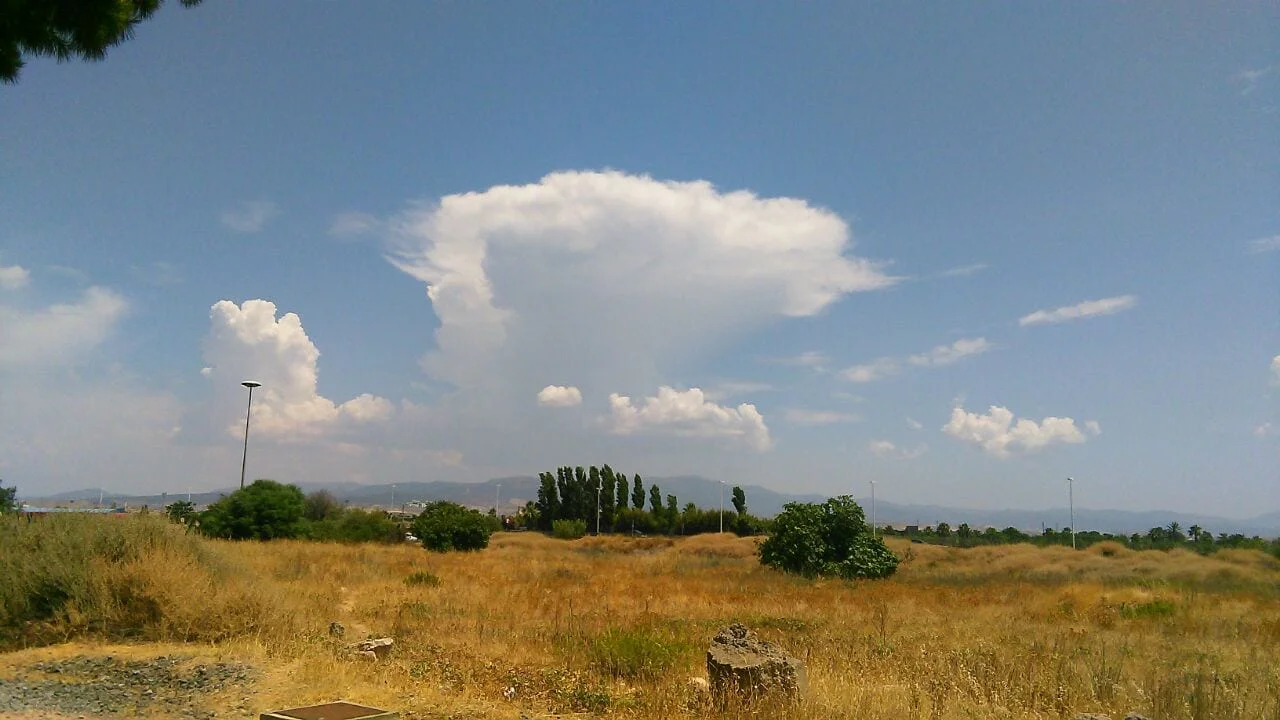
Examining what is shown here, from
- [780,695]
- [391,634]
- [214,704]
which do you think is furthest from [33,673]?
[780,695]

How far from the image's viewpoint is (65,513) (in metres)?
13.8

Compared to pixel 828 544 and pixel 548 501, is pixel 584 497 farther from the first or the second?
pixel 828 544

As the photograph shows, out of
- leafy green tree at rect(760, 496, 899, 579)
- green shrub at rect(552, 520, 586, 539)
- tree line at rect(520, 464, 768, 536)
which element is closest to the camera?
leafy green tree at rect(760, 496, 899, 579)

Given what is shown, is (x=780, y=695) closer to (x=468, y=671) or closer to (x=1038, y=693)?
(x=1038, y=693)

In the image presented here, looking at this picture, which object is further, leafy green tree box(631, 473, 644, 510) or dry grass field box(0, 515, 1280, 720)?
leafy green tree box(631, 473, 644, 510)

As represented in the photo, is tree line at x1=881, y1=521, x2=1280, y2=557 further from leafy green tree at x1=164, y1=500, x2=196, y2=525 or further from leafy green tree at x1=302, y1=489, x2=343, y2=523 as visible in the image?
leafy green tree at x1=164, y1=500, x2=196, y2=525

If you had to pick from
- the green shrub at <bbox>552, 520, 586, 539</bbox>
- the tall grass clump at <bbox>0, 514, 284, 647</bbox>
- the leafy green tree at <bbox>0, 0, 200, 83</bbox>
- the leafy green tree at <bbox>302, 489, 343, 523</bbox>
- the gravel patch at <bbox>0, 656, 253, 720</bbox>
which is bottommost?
the green shrub at <bbox>552, 520, 586, 539</bbox>

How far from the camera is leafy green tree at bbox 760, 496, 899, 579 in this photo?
30250mm

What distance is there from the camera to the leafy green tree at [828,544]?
30250mm

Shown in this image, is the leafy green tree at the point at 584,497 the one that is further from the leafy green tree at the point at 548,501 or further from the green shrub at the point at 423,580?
the green shrub at the point at 423,580

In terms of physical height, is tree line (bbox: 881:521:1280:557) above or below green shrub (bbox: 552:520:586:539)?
above

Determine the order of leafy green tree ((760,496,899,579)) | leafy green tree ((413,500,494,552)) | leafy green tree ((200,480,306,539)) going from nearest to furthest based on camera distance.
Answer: leafy green tree ((760,496,899,579))
leafy green tree ((200,480,306,539))
leafy green tree ((413,500,494,552))

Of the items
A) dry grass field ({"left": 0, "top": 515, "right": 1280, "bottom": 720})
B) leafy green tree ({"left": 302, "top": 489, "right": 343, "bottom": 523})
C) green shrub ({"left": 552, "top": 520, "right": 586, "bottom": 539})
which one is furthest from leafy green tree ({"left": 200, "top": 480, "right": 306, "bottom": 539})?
green shrub ({"left": 552, "top": 520, "right": 586, "bottom": 539})

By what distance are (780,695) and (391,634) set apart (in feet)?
24.8
